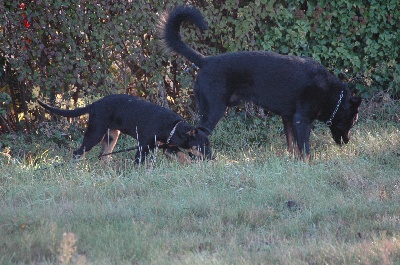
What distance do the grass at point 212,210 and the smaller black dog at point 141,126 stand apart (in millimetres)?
299

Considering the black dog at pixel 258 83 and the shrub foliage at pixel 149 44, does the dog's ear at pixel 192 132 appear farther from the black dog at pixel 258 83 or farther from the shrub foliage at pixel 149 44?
the shrub foliage at pixel 149 44

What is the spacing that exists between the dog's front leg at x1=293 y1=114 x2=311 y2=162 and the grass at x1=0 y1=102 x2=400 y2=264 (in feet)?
0.71

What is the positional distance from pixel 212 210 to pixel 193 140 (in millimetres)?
2440

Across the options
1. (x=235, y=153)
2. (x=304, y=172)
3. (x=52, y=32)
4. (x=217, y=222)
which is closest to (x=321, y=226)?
(x=217, y=222)

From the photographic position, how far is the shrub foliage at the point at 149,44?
28.2ft

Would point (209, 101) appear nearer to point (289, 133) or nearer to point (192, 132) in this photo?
point (192, 132)

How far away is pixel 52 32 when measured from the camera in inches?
338

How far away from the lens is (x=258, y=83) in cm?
767

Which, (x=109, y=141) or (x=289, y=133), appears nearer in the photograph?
(x=289, y=133)

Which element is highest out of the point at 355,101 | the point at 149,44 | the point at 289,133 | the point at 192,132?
the point at 149,44

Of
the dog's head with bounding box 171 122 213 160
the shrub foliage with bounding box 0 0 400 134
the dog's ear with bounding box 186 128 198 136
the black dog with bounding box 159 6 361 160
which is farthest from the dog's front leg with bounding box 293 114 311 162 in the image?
the shrub foliage with bounding box 0 0 400 134

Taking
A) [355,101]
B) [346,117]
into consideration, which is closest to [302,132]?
[346,117]

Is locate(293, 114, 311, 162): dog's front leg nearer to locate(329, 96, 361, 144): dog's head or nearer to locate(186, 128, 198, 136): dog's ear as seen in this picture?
locate(329, 96, 361, 144): dog's head

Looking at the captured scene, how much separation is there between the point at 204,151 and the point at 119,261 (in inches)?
142
